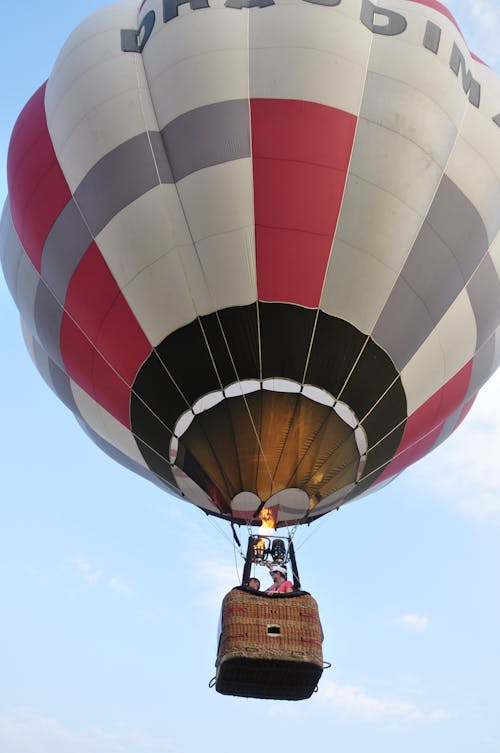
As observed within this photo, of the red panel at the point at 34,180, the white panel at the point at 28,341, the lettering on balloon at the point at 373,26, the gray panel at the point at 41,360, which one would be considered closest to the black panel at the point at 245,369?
the red panel at the point at 34,180

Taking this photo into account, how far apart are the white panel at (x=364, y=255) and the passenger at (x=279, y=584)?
1921 millimetres

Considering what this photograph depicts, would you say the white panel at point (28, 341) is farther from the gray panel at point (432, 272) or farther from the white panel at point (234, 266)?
the gray panel at point (432, 272)

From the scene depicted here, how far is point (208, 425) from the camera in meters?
6.68

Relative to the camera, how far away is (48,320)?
7.73 meters

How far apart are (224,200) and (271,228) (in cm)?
40

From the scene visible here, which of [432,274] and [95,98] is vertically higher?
[95,98]

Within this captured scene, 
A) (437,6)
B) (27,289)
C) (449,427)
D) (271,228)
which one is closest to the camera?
(271,228)

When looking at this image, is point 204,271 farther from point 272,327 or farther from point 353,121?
point 353,121

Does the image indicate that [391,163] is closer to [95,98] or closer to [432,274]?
[432,274]

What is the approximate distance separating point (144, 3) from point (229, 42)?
125 cm

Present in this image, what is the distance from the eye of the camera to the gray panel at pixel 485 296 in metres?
7.27

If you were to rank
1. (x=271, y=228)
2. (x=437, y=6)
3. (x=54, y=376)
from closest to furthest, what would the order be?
(x=271, y=228)
(x=437, y=6)
(x=54, y=376)

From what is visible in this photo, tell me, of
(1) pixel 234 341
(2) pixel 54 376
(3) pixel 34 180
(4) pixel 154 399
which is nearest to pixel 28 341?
(2) pixel 54 376

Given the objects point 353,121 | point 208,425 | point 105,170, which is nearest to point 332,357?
point 208,425
